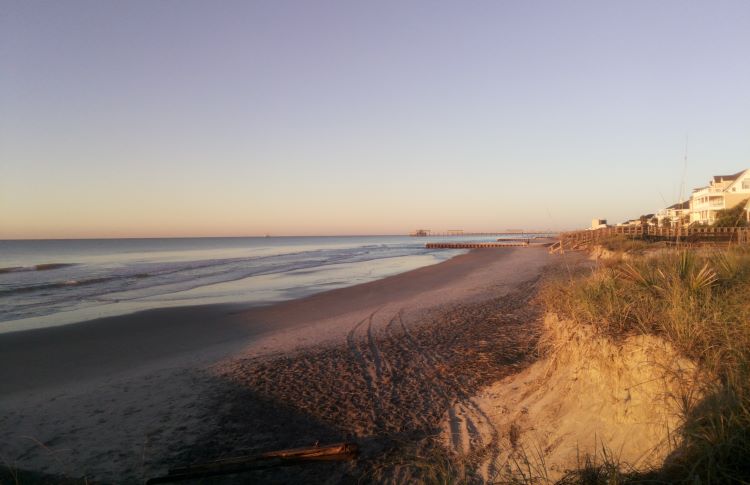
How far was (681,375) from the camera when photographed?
390cm

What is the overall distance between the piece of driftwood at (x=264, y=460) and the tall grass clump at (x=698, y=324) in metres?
3.14

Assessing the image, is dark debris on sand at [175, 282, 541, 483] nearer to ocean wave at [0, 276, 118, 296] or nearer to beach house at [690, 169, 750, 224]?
ocean wave at [0, 276, 118, 296]

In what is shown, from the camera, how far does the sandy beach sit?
5074mm

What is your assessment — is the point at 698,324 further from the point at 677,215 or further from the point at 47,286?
the point at 677,215

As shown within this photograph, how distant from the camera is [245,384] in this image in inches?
286

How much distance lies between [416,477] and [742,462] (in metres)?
2.77

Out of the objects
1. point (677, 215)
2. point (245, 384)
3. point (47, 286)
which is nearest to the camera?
point (245, 384)

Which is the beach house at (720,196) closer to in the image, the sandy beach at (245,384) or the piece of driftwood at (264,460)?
the sandy beach at (245,384)

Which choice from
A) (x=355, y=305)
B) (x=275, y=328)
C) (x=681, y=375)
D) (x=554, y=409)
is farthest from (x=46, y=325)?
(x=681, y=375)

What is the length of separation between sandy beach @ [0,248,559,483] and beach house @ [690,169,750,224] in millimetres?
44600

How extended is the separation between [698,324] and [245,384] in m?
6.54

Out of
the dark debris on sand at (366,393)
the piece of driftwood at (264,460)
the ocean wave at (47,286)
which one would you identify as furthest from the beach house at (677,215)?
the ocean wave at (47,286)

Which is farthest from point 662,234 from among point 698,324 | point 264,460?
→ point 264,460

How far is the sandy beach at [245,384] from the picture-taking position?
507 centimetres
